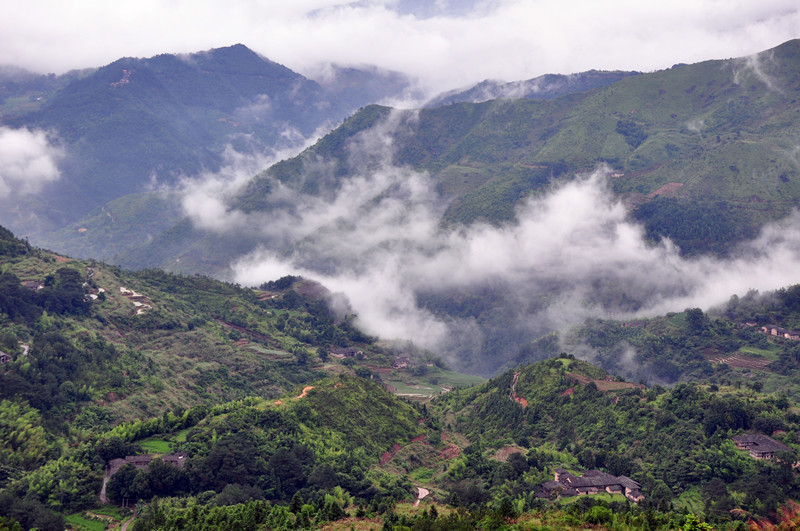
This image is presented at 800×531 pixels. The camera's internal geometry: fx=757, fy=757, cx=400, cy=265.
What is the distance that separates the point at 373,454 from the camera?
58312 mm

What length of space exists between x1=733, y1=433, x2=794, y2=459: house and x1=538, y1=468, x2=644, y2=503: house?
8.22 m

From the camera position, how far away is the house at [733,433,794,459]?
50719 millimetres

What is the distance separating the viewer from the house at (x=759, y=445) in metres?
50.7

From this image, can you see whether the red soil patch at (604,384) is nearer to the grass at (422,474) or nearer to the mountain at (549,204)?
the grass at (422,474)

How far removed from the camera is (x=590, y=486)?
4953cm

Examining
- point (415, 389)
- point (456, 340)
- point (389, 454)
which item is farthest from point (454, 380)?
point (389, 454)

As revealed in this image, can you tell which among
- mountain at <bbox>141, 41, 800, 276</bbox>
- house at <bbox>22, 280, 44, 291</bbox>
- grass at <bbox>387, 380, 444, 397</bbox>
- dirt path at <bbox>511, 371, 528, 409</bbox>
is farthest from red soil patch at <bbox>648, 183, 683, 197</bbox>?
house at <bbox>22, 280, 44, 291</bbox>

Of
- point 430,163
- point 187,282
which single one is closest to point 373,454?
point 187,282

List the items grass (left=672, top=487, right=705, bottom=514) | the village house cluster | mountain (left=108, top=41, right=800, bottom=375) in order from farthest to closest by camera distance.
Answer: mountain (left=108, top=41, right=800, bottom=375)
the village house cluster
grass (left=672, top=487, right=705, bottom=514)

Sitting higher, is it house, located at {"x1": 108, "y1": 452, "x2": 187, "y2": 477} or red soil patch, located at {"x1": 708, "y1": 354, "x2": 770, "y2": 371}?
red soil patch, located at {"x1": 708, "y1": 354, "x2": 770, "y2": 371}

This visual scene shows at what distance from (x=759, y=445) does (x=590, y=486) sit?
12.5m

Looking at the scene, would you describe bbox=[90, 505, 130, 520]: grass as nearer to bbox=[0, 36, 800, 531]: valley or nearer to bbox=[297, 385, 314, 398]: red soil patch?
bbox=[0, 36, 800, 531]: valley

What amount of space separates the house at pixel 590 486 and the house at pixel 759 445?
822 cm

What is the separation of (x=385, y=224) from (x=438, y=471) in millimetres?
115726
